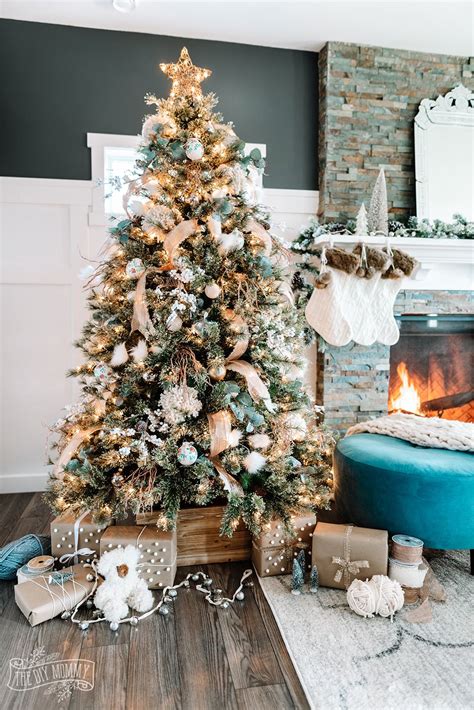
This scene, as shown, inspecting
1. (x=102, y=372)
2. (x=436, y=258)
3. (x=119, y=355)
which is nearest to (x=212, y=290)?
(x=119, y=355)

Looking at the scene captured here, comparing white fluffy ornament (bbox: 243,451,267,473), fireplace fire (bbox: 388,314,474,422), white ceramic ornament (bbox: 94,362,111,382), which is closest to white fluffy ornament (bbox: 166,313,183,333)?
white ceramic ornament (bbox: 94,362,111,382)

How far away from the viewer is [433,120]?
3068 mm

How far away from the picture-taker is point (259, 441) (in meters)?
1.92

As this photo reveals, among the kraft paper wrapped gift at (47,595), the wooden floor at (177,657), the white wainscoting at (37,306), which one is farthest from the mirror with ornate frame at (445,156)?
the kraft paper wrapped gift at (47,595)

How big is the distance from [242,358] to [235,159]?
0.84m

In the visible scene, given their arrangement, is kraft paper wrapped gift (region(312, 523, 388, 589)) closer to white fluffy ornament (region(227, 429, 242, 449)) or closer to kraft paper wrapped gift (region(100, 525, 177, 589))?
white fluffy ornament (region(227, 429, 242, 449))

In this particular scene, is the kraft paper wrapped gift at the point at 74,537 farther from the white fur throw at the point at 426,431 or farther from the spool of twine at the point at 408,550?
the white fur throw at the point at 426,431

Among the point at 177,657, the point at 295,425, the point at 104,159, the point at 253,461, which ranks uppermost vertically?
the point at 104,159

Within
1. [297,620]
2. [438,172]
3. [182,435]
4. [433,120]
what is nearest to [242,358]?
[182,435]

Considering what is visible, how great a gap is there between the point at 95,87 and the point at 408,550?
2.91 metres

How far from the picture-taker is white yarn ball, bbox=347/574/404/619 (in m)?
1.68

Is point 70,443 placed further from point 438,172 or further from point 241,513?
point 438,172

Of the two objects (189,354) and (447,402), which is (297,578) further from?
(447,402)

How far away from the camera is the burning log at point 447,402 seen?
11.1 feet
